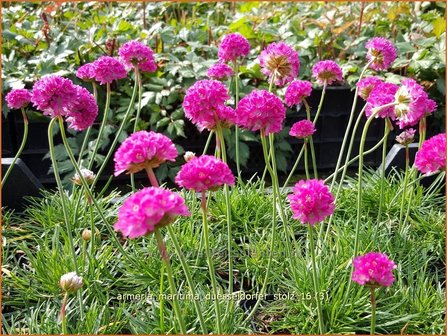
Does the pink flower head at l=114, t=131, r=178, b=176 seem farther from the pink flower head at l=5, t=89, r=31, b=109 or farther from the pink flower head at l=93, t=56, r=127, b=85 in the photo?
the pink flower head at l=5, t=89, r=31, b=109

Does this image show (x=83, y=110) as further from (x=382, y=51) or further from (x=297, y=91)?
(x=382, y=51)

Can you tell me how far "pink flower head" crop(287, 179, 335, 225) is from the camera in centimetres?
114

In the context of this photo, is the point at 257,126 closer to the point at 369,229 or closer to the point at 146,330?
the point at 146,330

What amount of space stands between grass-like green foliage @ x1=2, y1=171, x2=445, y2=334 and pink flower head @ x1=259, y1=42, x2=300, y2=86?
475 mm

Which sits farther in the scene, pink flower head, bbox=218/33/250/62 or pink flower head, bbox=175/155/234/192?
pink flower head, bbox=218/33/250/62

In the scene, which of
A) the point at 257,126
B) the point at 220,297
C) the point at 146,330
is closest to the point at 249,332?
the point at 220,297

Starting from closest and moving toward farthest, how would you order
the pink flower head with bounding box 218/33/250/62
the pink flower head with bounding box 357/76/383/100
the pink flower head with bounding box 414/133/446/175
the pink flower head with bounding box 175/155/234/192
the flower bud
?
the pink flower head with bounding box 175/155/234/192 < the flower bud < the pink flower head with bounding box 414/133/446/175 < the pink flower head with bounding box 357/76/383/100 < the pink flower head with bounding box 218/33/250/62

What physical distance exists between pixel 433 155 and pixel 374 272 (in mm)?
396

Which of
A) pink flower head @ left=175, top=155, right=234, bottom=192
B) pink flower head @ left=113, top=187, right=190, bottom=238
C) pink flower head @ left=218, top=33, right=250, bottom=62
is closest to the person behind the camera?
pink flower head @ left=113, top=187, right=190, bottom=238

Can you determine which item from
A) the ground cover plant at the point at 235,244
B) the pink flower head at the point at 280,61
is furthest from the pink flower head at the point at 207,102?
the pink flower head at the point at 280,61

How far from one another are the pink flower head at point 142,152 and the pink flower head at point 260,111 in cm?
28

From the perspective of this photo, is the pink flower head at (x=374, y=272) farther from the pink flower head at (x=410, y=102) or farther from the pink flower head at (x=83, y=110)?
the pink flower head at (x=83, y=110)

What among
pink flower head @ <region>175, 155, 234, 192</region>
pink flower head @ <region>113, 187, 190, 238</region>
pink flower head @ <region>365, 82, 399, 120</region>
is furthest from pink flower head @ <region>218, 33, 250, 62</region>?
pink flower head @ <region>113, 187, 190, 238</region>

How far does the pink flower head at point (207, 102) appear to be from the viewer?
1.22 meters
